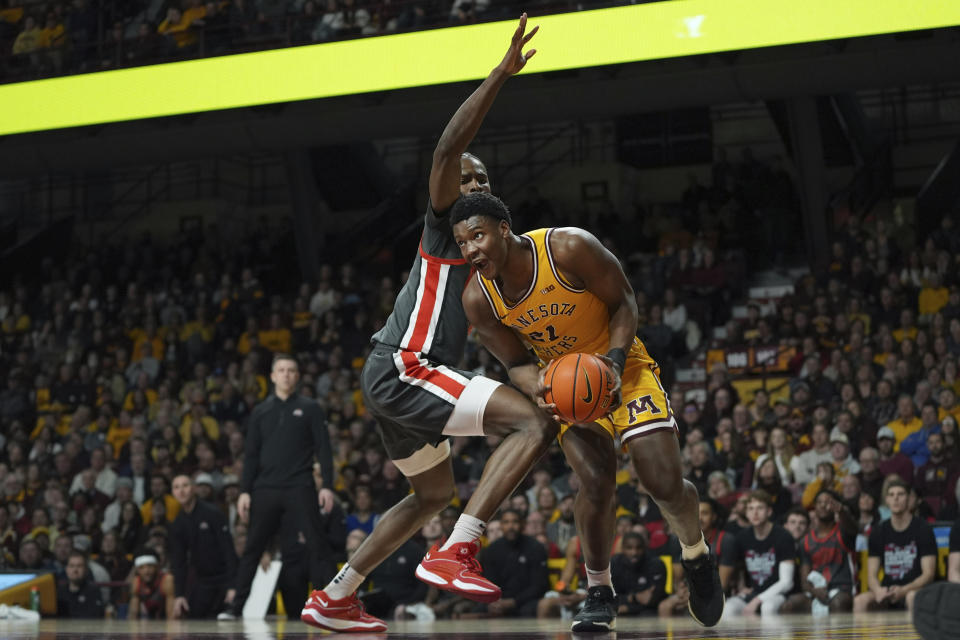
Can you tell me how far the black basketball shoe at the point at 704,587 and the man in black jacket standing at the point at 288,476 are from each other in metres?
3.74

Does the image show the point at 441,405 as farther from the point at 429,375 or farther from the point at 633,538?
the point at 633,538

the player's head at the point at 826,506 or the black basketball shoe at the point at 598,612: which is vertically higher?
the player's head at the point at 826,506

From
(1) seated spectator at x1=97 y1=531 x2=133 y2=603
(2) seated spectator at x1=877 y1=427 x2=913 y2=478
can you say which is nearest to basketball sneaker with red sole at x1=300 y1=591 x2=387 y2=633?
(2) seated spectator at x1=877 y1=427 x2=913 y2=478

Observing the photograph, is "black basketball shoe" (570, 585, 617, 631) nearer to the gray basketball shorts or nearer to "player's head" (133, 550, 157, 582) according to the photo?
the gray basketball shorts

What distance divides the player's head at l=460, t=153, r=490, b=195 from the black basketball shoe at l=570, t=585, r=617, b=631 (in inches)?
70.0

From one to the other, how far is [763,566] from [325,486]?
3261 millimetres

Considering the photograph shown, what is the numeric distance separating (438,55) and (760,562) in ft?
19.9

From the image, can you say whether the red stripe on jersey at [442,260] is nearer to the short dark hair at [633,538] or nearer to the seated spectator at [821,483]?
the short dark hair at [633,538]

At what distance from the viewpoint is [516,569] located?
9.91 m

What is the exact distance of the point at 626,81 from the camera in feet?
43.9

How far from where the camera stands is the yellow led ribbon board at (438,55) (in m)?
11.3

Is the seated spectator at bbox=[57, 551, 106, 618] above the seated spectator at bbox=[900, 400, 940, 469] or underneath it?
underneath

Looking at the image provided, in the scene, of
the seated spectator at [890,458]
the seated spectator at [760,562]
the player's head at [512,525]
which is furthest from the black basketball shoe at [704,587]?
the seated spectator at [890,458]

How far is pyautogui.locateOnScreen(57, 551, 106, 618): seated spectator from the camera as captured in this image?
11328 millimetres
